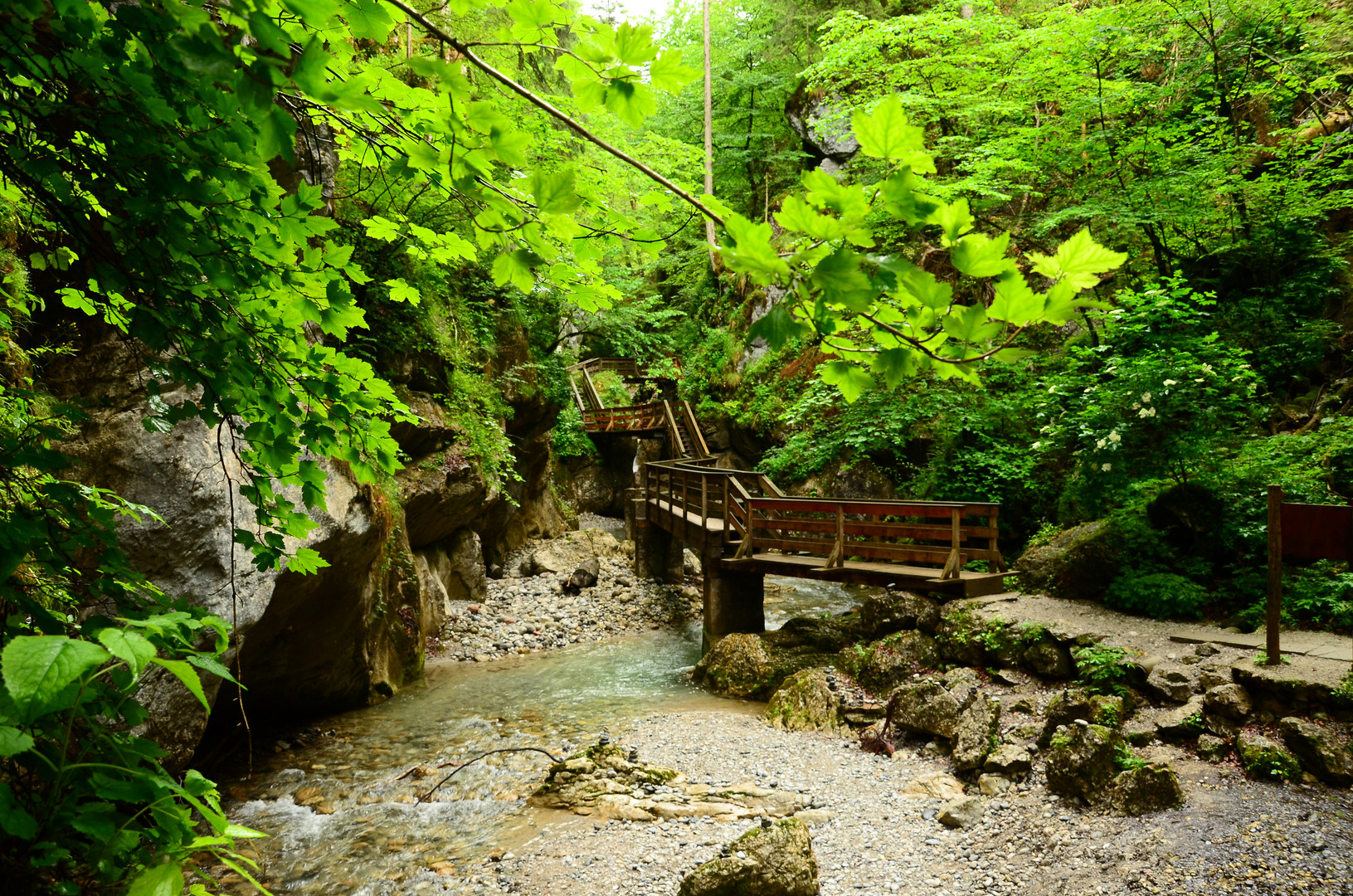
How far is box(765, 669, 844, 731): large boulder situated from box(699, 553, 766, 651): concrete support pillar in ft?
8.32

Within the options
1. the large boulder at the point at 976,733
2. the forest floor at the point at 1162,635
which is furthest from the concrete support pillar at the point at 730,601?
the large boulder at the point at 976,733

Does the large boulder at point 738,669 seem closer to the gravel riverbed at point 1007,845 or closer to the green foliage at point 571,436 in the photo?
the gravel riverbed at point 1007,845

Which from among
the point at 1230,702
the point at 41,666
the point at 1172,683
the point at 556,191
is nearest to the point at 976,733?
the point at 1172,683

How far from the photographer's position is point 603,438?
841 inches

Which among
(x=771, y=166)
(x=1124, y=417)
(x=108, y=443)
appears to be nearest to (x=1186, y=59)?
(x=1124, y=417)

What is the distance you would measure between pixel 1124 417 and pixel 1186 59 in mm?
6977

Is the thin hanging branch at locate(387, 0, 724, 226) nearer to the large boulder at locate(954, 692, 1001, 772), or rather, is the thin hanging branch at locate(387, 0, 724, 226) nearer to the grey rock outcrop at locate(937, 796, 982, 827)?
the grey rock outcrop at locate(937, 796, 982, 827)

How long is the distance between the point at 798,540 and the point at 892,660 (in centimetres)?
235

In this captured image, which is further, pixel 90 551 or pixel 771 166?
pixel 771 166

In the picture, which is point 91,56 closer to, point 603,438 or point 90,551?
point 90,551

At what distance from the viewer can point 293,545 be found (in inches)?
216

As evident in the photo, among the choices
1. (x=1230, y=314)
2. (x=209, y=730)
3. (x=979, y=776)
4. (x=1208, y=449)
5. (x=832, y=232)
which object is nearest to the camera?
(x=832, y=232)

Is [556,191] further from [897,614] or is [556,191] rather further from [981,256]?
[897,614]

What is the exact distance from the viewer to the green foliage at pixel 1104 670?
5.48 m
